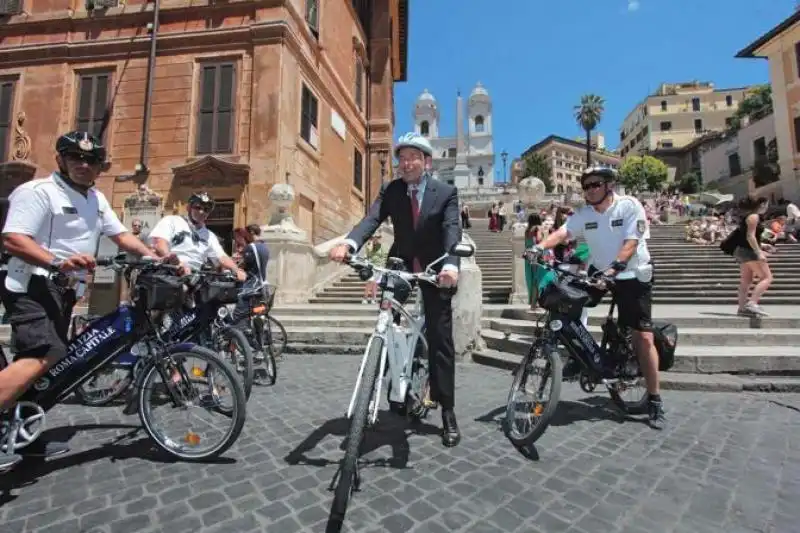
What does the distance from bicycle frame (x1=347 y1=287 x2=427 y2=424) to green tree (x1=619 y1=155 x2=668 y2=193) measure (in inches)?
2675

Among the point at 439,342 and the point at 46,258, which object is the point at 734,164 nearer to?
the point at 439,342

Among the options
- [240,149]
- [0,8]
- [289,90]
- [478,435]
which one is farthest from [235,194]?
[478,435]

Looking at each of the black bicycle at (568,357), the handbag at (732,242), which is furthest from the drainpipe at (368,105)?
the black bicycle at (568,357)

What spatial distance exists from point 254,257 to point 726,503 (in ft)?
18.2

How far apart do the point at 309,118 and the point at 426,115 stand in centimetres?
9270

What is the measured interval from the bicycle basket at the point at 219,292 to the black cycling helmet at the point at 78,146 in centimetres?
151

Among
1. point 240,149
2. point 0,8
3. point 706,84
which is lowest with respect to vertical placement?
point 240,149

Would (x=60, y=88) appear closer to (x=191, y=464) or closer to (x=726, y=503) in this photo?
(x=191, y=464)

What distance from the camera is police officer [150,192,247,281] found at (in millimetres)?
4492

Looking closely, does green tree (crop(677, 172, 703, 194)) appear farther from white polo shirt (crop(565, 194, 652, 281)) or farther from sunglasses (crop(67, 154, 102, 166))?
sunglasses (crop(67, 154, 102, 166))

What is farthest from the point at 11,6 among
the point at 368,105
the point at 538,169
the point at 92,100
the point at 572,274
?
the point at 538,169

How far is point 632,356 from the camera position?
387cm

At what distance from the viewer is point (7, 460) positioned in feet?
8.43

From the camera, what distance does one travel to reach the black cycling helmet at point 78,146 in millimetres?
2859
